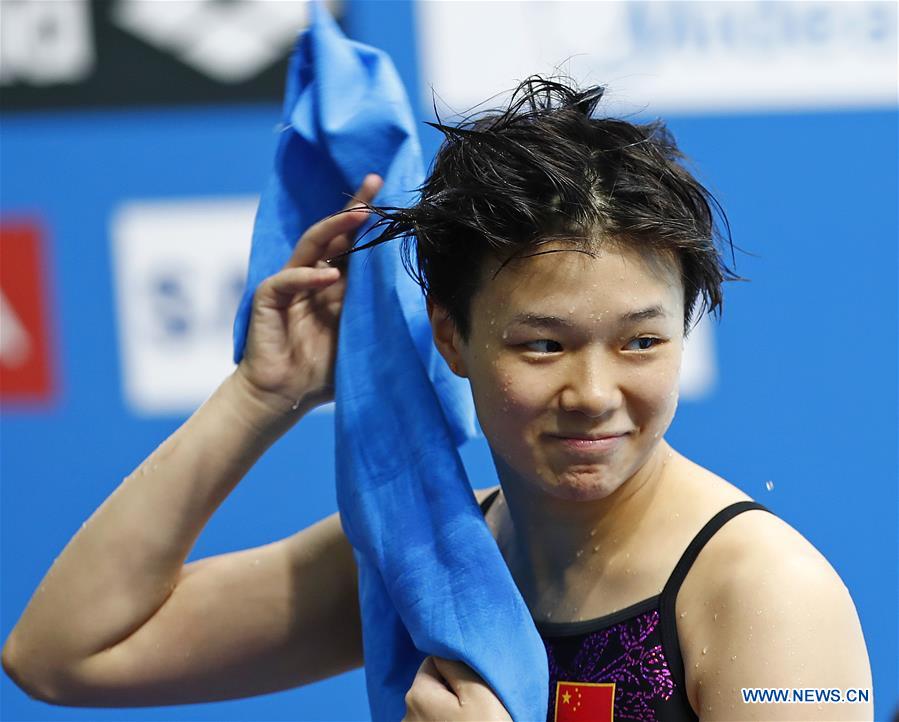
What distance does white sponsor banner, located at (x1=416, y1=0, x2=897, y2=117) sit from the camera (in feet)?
6.77

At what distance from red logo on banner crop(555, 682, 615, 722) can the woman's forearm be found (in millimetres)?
352

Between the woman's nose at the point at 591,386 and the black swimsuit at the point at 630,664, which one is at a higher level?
the woman's nose at the point at 591,386

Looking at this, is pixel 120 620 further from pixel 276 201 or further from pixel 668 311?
pixel 668 311

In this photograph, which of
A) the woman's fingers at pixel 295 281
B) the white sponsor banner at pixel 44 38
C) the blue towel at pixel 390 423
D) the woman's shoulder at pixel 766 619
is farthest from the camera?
the white sponsor banner at pixel 44 38

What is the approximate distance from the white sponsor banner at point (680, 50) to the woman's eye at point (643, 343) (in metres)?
1.23

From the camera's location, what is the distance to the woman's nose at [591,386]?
84 centimetres

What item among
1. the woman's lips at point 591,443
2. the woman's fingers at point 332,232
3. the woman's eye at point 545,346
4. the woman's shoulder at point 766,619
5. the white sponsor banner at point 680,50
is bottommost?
the woman's shoulder at point 766,619

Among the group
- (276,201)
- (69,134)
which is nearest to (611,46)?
(69,134)

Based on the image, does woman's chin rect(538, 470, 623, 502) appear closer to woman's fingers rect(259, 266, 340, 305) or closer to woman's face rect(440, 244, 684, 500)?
woman's face rect(440, 244, 684, 500)

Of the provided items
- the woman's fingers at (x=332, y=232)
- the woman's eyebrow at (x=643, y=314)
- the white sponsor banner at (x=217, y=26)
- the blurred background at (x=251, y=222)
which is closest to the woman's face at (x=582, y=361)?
the woman's eyebrow at (x=643, y=314)

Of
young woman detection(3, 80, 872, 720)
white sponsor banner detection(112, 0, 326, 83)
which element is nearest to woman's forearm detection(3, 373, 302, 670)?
young woman detection(3, 80, 872, 720)

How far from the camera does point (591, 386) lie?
0.84 meters

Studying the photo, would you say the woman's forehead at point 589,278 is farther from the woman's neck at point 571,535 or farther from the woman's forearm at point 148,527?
the woman's forearm at point 148,527

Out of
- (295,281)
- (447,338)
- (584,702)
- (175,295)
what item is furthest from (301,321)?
(175,295)
